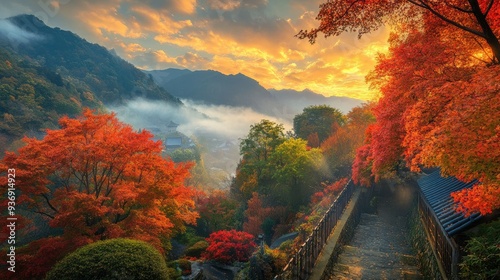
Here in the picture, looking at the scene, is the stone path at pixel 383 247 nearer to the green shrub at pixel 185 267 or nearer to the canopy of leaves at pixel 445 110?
the canopy of leaves at pixel 445 110

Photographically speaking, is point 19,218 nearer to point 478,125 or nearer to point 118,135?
point 118,135

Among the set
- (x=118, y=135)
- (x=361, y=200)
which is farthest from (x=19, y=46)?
(x=361, y=200)

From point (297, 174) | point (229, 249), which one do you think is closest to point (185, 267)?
point (229, 249)

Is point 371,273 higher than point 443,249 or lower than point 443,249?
lower

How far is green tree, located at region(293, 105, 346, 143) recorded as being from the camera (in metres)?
40.7

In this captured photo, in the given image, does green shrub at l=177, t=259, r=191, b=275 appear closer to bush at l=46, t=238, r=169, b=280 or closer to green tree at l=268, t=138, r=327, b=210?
bush at l=46, t=238, r=169, b=280

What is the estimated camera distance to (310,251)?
9656mm

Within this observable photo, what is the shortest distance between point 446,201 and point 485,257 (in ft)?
13.8

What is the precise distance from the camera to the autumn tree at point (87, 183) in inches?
480

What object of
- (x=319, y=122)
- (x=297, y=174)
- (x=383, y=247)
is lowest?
(x=383, y=247)

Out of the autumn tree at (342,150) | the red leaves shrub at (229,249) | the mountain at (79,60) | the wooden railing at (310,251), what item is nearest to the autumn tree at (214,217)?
the red leaves shrub at (229,249)

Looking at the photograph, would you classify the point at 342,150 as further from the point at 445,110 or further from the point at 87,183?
the point at 87,183

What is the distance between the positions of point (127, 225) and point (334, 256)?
1041 cm

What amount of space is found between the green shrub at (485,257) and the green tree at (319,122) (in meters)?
34.2
